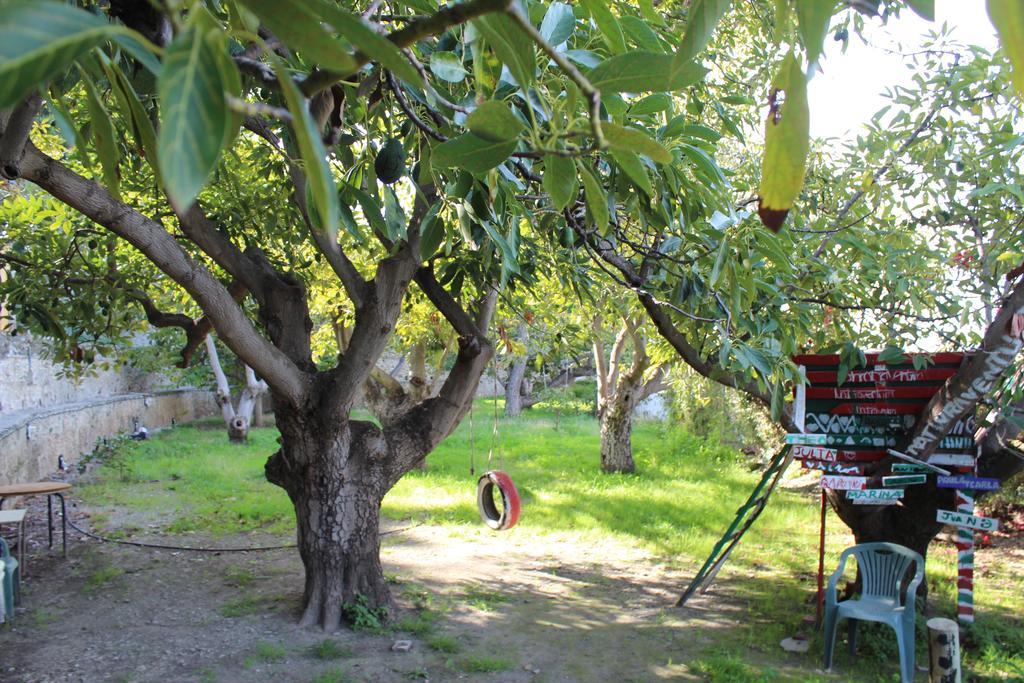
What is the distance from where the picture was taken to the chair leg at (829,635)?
4.95 metres

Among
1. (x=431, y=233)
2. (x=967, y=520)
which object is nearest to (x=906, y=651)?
(x=967, y=520)

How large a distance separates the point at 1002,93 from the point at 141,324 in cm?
648

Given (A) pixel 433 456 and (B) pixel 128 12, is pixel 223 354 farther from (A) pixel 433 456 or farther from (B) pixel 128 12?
(B) pixel 128 12

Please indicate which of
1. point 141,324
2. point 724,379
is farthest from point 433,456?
point 724,379

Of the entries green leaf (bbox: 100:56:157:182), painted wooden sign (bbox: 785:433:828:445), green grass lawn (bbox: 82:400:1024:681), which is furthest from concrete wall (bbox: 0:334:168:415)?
green leaf (bbox: 100:56:157:182)

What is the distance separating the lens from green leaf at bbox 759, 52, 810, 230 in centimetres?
62

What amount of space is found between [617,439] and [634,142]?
10533 mm

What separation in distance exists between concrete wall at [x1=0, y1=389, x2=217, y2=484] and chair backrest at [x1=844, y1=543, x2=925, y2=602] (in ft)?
22.2

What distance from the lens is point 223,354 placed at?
1641 centimetres

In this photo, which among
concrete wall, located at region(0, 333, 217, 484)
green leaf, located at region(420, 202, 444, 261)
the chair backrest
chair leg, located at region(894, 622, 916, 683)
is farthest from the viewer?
concrete wall, located at region(0, 333, 217, 484)

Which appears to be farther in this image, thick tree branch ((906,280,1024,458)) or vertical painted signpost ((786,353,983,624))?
vertical painted signpost ((786,353,983,624))

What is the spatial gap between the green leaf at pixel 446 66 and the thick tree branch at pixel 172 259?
1756 millimetres

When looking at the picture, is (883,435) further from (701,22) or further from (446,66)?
(701,22)

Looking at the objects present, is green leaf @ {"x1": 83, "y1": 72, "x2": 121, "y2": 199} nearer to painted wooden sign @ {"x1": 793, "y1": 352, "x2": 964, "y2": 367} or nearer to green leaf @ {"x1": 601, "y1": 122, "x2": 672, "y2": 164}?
green leaf @ {"x1": 601, "y1": 122, "x2": 672, "y2": 164}
